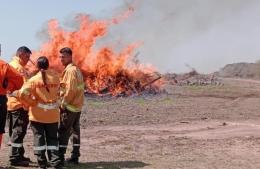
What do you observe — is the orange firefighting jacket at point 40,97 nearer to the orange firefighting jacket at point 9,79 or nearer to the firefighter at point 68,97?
the orange firefighting jacket at point 9,79

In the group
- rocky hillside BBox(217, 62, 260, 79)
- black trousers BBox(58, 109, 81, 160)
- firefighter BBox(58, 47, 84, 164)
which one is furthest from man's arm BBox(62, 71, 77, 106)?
rocky hillside BBox(217, 62, 260, 79)

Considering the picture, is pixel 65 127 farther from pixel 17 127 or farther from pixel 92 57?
pixel 92 57

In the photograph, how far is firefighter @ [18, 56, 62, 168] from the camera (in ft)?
30.3

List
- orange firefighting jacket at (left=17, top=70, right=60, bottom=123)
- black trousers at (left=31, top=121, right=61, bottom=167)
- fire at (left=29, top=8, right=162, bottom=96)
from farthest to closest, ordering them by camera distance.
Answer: fire at (left=29, top=8, right=162, bottom=96), black trousers at (left=31, top=121, right=61, bottom=167), orange firefighting jacket at (left=17, top=70, right=60, bottom=123)

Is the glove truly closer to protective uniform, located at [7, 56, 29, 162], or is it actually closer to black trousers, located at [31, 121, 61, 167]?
protective uniform, located at [7, 56, 29, 162]

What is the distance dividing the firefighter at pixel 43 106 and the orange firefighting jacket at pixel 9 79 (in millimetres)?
272

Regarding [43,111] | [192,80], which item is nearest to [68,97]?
[43,111]

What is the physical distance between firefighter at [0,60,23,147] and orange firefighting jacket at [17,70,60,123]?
0.26 m

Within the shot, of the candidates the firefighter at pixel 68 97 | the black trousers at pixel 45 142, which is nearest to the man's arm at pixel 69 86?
the firefighter at pixel 68 97

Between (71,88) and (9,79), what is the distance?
1158 millimetres

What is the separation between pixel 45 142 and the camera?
31.0 ft

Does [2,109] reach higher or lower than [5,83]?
lower

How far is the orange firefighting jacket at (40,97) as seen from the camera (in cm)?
919

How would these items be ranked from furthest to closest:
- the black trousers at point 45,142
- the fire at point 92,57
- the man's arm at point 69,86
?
the fire at point 92,57 → the man's arm at point 69,86 → the black trousers at point 45,142
